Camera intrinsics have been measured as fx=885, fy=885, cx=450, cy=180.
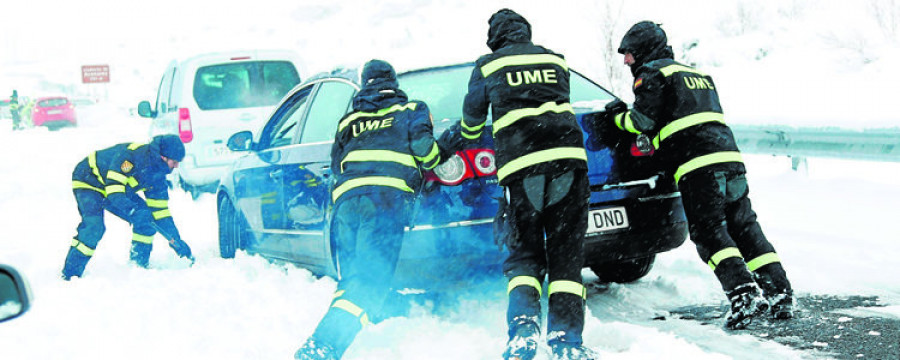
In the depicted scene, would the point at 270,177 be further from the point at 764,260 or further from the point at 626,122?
the point at 764,260

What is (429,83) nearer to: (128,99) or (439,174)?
(439,174)

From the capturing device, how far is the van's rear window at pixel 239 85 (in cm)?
1121

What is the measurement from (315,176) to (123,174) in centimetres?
259

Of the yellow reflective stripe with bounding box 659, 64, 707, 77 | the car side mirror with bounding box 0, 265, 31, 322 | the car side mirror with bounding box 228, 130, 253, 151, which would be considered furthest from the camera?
the car side mirror with bounding box 228, 130, 253, 151

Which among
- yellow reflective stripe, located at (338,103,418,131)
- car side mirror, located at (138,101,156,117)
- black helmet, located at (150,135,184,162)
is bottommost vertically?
black helmet, located at (150,135,184,162)

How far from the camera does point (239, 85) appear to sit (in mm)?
11336

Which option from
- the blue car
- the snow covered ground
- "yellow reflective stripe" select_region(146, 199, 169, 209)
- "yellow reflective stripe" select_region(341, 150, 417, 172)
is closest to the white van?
the snow covered ground

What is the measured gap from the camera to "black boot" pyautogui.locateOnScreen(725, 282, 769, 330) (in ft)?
14.3

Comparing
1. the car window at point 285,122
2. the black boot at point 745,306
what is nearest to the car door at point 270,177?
the car window at point 285,122

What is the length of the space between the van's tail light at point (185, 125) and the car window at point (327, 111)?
594cm

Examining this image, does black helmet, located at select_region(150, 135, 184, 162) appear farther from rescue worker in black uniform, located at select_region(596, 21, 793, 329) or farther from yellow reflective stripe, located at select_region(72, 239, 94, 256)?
rescue worker in black uniform, located at select_region(596, 21, 793, 329)

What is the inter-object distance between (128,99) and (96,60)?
16.2 meters

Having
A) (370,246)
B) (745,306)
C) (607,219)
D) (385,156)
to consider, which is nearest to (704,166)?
(607,219)

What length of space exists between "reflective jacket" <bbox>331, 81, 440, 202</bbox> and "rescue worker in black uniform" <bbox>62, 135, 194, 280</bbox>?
120 inches
